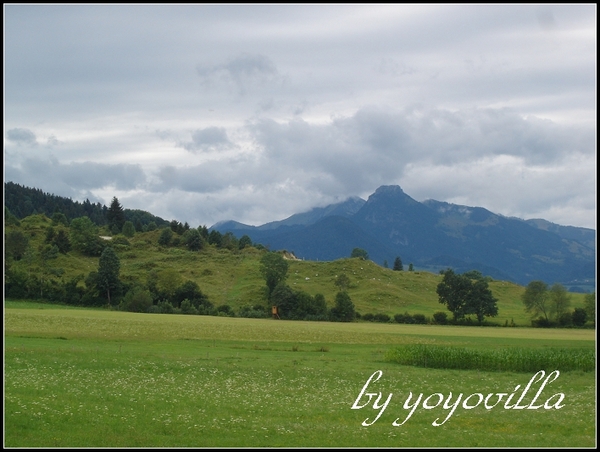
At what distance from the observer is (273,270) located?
506ft

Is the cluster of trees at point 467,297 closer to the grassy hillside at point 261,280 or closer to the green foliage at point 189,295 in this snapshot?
the grassy hillside at point 261,280

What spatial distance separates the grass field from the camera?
73.7 ft

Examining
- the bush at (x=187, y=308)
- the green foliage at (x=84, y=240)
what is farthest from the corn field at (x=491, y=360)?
the green foliage at (x=84, y=240)

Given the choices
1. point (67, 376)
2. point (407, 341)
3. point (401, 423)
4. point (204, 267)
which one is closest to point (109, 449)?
point (401, 423)

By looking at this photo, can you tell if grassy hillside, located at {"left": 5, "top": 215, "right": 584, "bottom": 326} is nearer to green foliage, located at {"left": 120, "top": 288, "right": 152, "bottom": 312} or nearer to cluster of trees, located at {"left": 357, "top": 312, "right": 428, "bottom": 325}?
cluster of trees, located at {"left": 357, "top": 312, "right": 428, "bottom": 325}

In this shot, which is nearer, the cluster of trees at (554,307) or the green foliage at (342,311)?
the cluster of trees at (554,307)

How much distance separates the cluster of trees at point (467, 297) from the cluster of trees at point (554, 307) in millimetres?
8073

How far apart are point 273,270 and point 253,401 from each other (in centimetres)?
12568

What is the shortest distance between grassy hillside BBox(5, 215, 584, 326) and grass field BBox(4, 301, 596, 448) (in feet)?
302

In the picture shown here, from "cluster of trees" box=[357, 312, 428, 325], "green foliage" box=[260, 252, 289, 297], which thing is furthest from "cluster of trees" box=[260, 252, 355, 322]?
"green foliage" box=[260, 252, 289, 297]

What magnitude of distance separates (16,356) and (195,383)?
617 inches

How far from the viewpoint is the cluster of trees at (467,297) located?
432ft

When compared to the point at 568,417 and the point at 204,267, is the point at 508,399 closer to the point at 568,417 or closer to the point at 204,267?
the point at 568,417

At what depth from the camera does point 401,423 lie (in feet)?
84.5
